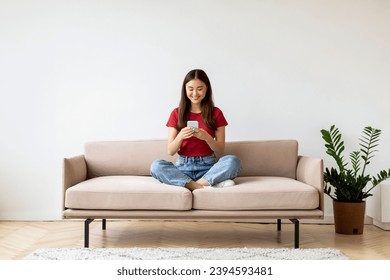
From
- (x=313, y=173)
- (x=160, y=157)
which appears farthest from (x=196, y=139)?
(x=313, y=173)

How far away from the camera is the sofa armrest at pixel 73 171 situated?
3227 millimetres

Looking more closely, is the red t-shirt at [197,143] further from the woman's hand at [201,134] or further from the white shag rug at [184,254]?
the white shag rug at [184,254]

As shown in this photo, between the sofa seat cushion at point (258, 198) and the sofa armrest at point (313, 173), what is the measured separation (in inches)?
2.4

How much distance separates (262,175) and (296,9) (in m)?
1.55

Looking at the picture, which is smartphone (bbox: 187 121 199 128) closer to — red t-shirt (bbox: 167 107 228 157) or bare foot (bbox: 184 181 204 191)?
red t-shirt (bbox: 167 107 228 157)

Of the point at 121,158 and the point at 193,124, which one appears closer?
the point at 193,124

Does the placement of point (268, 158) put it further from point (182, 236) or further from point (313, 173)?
point (182, 236)

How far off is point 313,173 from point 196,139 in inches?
34.5

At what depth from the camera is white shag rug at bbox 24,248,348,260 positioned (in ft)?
9.52

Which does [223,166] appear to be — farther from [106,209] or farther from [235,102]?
[235,102]

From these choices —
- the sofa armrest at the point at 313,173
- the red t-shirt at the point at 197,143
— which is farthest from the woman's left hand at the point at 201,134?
the sofa armrest at the point at 313,173

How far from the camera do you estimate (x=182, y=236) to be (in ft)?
12.1

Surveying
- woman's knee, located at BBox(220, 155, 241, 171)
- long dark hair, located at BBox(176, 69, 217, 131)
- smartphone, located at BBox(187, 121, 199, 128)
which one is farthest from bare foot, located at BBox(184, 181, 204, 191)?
long dark hair, located at BBox(176, 69, 217, 131)

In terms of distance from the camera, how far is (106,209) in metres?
3.17
